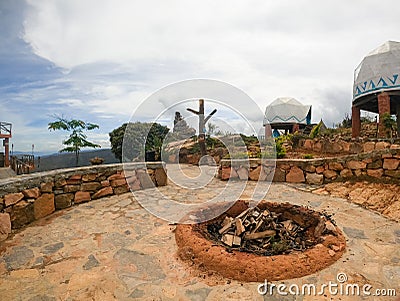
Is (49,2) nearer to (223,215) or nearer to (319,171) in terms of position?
(223,215)

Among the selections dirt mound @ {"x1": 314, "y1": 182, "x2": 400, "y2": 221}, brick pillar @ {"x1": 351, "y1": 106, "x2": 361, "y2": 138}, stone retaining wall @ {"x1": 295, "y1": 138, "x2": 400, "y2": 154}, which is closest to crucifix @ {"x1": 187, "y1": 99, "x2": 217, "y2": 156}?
dirt mound @ {"x1": 314, "y1": 182, "x2": 400, "y2": 221}

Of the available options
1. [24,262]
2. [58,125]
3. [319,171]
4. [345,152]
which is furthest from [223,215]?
[345,152]

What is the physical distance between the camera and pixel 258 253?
2.66 metres

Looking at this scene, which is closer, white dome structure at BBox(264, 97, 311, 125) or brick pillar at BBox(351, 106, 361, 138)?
brick pillar at BBox(351, 106, 361, 138)

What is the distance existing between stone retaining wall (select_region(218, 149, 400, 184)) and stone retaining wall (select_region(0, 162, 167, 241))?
202 cm

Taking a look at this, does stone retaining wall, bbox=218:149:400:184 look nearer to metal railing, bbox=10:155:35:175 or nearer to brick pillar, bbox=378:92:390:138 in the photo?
brick pillar, bbox=378:92:390:138

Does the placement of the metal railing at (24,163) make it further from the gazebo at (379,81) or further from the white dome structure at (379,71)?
the white dome structure at (379,71)

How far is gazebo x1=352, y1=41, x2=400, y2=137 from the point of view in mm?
9984

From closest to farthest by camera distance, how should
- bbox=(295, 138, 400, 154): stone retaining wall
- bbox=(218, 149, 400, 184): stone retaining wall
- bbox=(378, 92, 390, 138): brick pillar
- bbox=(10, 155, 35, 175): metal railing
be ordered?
bbox=(218, 149, 400, 184): stone retaining wall < bbox=(295, 138, 400, 154): stone retaining wall < bbox=(378, 92, 390, 138): brick pillar < bbox=(10, 155, 35, 175): metal railing

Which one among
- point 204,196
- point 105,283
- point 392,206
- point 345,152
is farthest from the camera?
point 345,152

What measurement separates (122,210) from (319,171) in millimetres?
4378

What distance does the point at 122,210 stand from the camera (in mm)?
4082

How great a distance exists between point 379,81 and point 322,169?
24.0ft

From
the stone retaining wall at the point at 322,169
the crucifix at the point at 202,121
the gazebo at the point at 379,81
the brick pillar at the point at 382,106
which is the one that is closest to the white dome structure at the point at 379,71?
the gazebo at the point at 379,81
